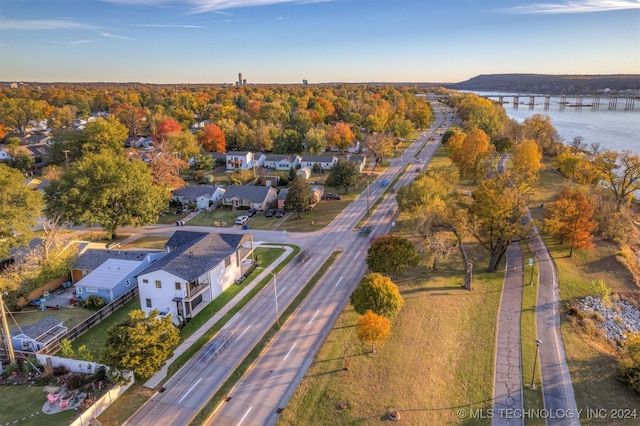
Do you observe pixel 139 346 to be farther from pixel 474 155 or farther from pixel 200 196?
pixel 474 155

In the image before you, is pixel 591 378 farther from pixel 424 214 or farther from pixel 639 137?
pixel 639 137

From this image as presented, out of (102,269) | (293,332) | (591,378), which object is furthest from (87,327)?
(591,378)

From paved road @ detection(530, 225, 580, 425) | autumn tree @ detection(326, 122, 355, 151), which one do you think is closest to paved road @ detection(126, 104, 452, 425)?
paved road @ detection(530, 225, 580, 425)

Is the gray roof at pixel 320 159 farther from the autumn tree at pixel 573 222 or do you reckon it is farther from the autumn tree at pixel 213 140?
the autumn tree at pixel 573 222

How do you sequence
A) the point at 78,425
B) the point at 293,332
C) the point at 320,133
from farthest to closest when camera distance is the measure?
the point at 320,133 < the point at 293,332 < the point at 78,425

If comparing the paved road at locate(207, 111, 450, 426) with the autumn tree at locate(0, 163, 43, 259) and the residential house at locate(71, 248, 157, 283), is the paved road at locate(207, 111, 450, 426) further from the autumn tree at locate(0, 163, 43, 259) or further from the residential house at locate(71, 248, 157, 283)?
the autumn tree at locate(0, 163, 43, 259)

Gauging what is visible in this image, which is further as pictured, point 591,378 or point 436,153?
point 436,153
